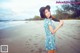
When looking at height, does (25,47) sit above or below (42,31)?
below

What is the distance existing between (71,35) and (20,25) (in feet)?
2.04

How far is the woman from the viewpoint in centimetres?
244

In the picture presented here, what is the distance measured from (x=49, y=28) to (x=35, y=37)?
0.69ft

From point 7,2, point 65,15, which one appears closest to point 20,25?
point 7,2

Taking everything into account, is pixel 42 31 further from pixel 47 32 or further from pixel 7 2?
pixel 7 2

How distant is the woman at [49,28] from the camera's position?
7.99 ft

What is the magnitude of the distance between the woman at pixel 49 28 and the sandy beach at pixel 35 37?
43 millimetres

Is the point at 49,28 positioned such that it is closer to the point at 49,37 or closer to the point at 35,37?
the point at 49,37

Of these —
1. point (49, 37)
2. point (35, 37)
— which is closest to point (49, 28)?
point (49, 37)

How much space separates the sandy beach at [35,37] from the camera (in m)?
2.46

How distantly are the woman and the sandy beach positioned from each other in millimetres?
43

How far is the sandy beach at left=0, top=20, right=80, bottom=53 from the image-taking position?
2.46 m

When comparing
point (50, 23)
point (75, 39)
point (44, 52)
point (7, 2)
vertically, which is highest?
point (7, 2)

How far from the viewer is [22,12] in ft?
8.32
